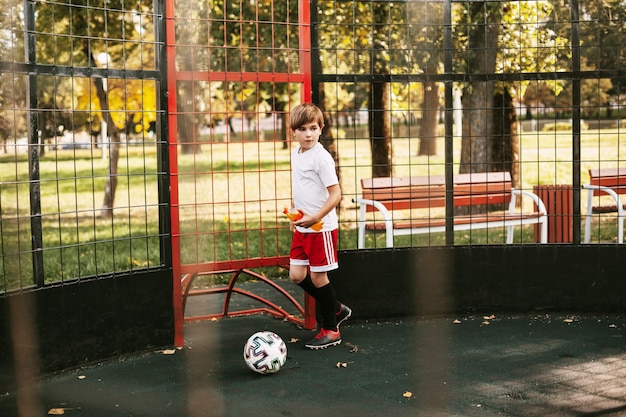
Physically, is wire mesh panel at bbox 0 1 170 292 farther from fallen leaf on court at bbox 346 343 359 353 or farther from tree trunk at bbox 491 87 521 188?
tree trunk at bbox 491 87 521 188

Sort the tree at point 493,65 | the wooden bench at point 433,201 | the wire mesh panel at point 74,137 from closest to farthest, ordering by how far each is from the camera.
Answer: the wire mesh panel at point 74,137 < the wooden bench at point 433,201 < the tree at point 493,65

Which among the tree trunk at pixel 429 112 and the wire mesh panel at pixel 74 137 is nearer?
the wire mesh panel at pixel 74 137

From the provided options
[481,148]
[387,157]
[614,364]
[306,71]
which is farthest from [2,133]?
[614,364]

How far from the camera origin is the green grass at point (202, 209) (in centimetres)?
884

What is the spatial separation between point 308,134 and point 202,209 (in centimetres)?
1227

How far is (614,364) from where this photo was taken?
598cm

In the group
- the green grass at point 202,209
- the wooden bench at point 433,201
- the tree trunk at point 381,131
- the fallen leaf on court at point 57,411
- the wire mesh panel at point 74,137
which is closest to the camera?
the fallen leaf on court at point 57,411

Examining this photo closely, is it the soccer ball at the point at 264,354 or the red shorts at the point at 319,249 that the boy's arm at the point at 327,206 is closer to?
the red shorts at the point at 319,249

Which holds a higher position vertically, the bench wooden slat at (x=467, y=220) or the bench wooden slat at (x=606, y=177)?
the bench wooden slat at (x=606, y=177)

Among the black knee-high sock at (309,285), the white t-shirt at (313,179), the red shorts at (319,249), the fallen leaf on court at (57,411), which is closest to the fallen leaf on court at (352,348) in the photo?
the black knee-high sock at (309,285)

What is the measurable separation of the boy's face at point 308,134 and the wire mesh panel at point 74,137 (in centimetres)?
98

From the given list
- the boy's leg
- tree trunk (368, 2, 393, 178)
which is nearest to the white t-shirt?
the boy's leg

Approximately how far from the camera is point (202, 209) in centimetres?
1839

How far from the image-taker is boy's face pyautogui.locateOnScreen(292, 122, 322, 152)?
249 inches
